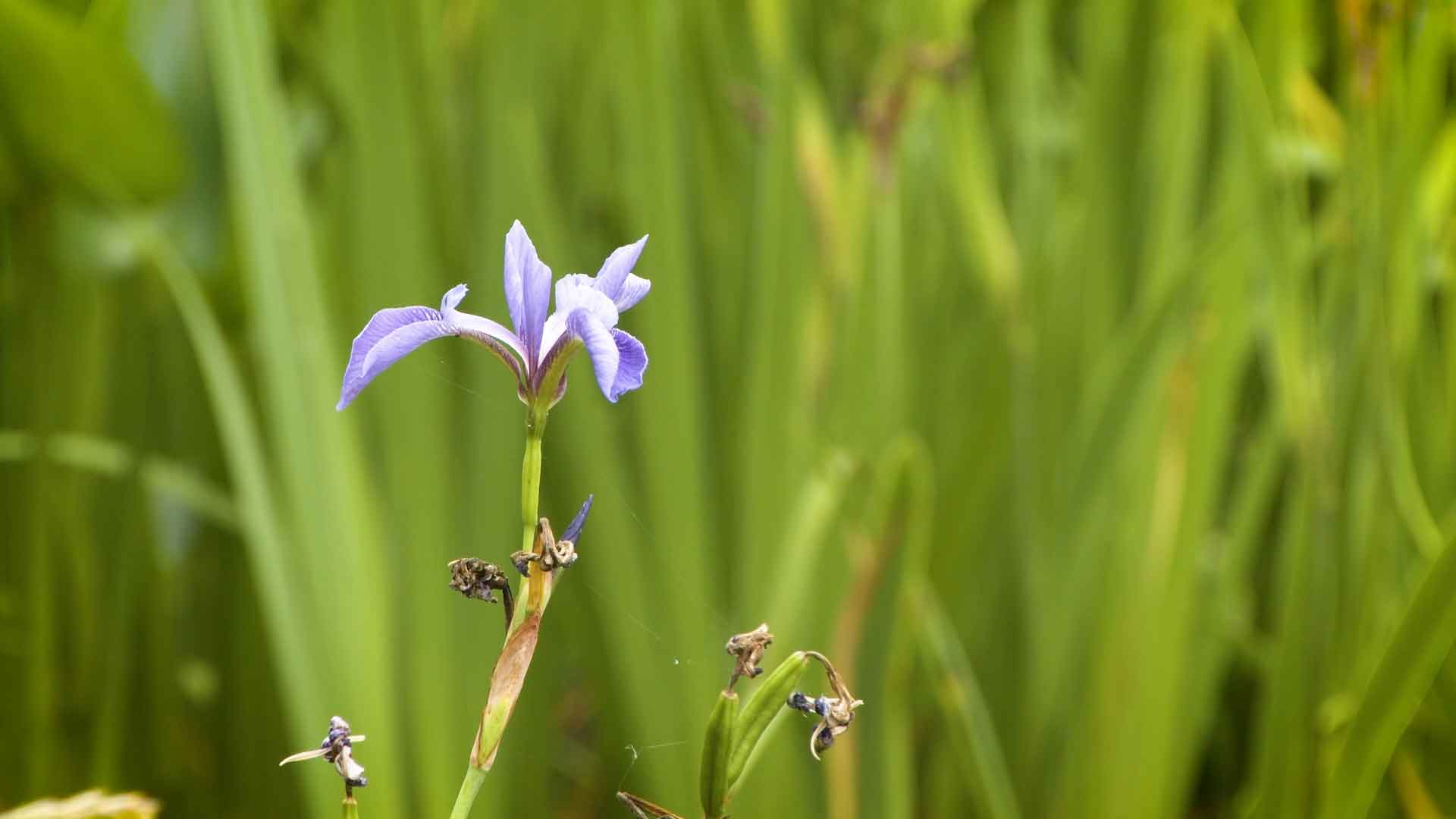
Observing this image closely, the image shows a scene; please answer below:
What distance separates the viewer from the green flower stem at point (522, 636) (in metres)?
0.18

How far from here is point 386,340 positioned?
0.18 meters

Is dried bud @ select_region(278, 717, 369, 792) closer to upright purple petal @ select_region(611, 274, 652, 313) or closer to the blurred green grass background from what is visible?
upright purple petal @ select_region(611, 274, 652, 313)

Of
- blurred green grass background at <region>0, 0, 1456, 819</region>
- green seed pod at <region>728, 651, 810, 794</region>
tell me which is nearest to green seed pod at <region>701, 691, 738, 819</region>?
green seed pod at <region>728, 651, 810, 794</region>

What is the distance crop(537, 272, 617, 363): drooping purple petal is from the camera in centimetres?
19

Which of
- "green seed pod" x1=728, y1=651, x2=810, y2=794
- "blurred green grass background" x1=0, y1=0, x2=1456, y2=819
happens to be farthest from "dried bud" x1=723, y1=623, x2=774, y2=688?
"blurred green grass background" x1=0, y1=0, x2=1456, y2=819

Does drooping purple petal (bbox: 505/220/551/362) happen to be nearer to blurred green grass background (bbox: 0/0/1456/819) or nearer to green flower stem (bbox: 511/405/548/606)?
green flower stem (bbox: 511/405/548/606)

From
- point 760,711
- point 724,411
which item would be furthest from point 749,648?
point 724,411

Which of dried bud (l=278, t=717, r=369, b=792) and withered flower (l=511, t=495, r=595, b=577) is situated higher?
withered flower (l=511, t=495, r=595, b=577)

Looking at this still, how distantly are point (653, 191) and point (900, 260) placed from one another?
0.65ft

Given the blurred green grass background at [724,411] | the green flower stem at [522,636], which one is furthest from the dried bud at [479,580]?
the blurred green grass background at [724,411]

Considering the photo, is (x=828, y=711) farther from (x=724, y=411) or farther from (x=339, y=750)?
(x=724, y=411)

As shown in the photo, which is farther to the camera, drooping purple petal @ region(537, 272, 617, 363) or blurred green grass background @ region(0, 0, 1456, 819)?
blurred green grass background @ region(0, 0, 1456, 819)

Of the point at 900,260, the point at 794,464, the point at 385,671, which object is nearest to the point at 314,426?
the point at 385,671

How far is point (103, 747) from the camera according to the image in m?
0.67
